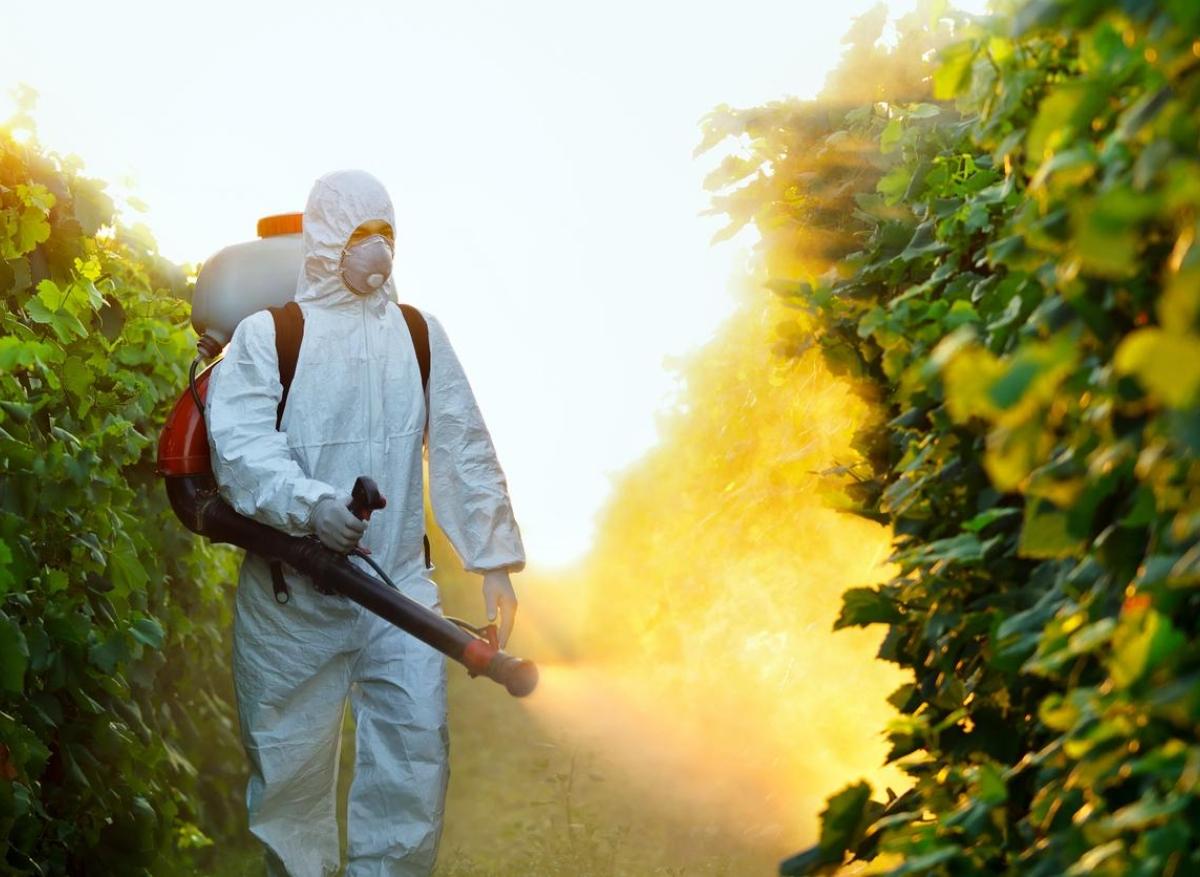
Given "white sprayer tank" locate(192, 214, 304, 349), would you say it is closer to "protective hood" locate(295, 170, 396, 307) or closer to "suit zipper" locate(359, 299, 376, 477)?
"protective hood" locate(295, 170, 396, 307)

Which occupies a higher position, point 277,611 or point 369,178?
point 369,178

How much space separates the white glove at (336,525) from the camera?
366 cm

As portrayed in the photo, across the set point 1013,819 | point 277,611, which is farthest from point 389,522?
point 1013,819

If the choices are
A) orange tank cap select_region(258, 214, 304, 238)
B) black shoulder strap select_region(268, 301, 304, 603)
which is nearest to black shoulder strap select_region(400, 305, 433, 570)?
black shoulder strap select_region(268, 301, 304, 603)

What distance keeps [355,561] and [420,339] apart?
2.10 feet

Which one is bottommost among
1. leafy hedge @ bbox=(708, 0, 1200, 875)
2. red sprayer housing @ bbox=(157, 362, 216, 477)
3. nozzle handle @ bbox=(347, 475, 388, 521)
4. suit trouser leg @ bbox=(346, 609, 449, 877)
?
leafy hedge @ bbox=(708, 0, 1200, 875)

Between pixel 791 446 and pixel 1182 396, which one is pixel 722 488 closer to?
pixel 791 446

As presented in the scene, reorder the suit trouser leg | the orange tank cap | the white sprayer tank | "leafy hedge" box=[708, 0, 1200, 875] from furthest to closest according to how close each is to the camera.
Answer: the orange tank cap
the white sprayer tank
the suit trouser leg
"leafy hedge" box=[708, 0, 1200, 875]

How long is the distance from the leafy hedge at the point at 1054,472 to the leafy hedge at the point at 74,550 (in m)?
1.69

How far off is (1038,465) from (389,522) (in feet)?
→ 8.37

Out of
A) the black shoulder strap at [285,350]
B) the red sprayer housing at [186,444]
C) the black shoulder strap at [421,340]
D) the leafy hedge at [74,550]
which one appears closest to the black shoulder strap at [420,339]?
the black shoulder strap at [421,340]

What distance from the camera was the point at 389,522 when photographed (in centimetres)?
407

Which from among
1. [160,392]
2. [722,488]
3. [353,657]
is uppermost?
[160,392]

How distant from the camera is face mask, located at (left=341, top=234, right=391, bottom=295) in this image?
4066 millimetres
